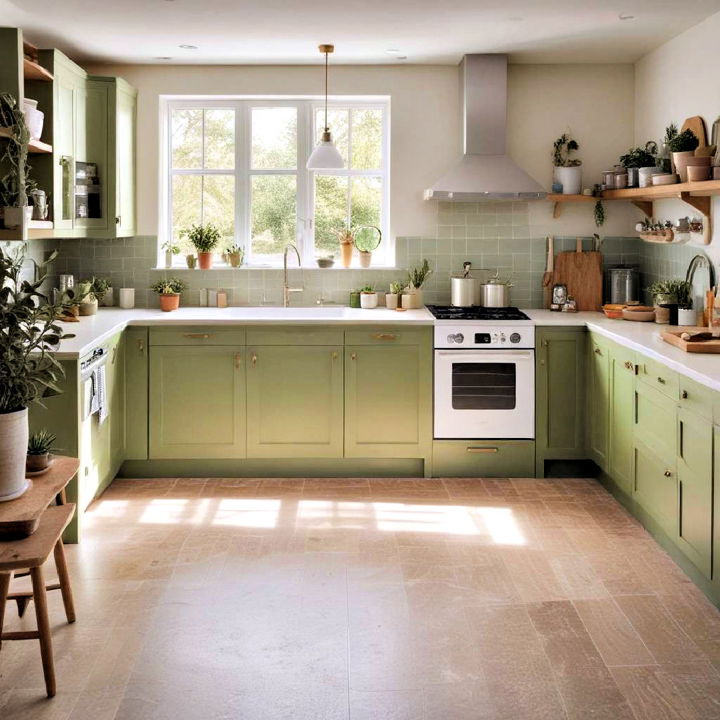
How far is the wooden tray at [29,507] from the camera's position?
285 centimetres

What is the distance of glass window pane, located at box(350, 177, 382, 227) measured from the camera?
6883 mm

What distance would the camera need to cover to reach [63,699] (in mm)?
3068

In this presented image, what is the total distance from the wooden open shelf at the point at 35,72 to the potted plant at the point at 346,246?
89.4 inches

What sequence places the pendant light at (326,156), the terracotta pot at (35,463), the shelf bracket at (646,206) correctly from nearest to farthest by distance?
Result: the terracotta pot at (35,463), the pendant light at (326,156), the shelf bracket at (646,206)

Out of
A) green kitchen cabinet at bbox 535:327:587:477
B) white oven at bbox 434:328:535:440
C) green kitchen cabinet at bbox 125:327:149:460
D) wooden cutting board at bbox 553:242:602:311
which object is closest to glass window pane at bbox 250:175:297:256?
green kitchen cabinet at bbox 125:327:149:460

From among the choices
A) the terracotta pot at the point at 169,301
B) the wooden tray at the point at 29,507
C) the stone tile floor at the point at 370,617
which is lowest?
the stone tile floor at the point at 370,617

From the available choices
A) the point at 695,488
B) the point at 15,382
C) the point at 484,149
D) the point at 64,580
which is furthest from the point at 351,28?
the point at 64,580

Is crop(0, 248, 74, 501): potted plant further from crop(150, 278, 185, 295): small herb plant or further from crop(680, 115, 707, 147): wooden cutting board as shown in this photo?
crop(680, 115, 707, 147): wooden cutting board

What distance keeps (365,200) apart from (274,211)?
2.21 feet

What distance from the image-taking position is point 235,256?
22.1 ft

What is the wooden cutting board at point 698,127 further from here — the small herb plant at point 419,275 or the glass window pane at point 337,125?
the glass window pane at point 337,125

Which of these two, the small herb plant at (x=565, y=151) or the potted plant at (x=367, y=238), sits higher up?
the small herb plant at (x=565, y=151)

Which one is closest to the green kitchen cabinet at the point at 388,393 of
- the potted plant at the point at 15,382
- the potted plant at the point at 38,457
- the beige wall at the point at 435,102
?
the beige wall at the point at 435,102

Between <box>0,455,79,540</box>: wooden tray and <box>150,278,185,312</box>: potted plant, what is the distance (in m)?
3.20
